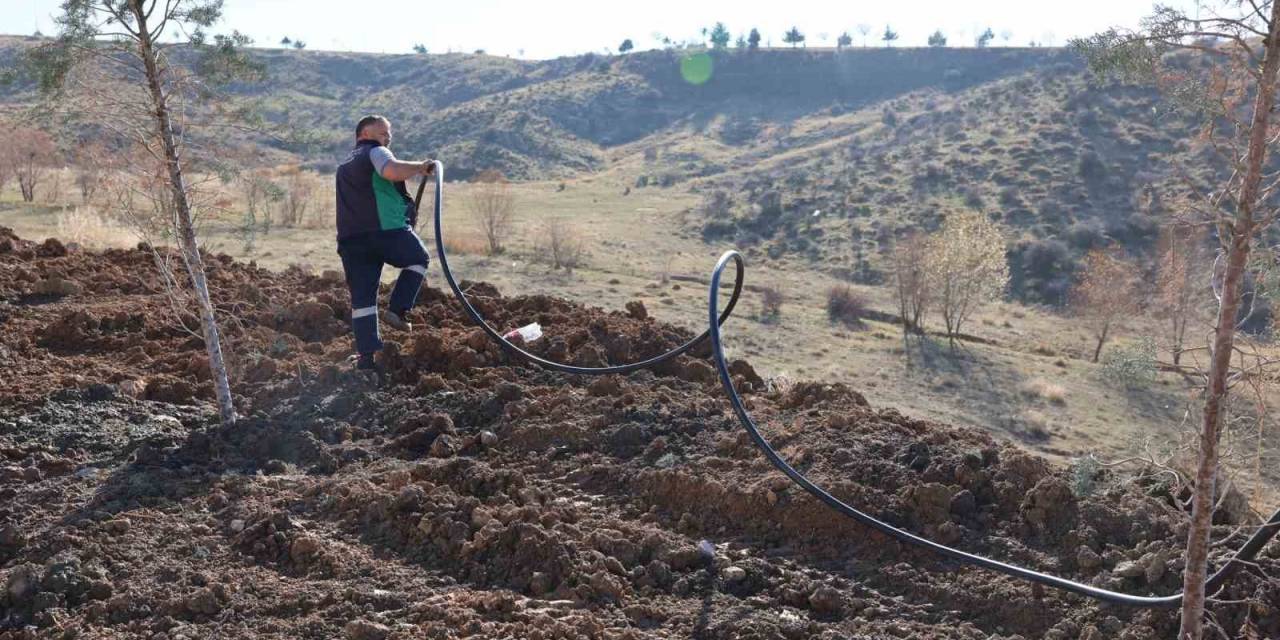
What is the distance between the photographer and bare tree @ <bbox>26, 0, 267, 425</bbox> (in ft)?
17.8

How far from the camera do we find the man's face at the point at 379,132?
630cm

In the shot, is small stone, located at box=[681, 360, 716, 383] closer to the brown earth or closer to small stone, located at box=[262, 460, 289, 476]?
the brown earth

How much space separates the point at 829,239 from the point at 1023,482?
32685 millimetres

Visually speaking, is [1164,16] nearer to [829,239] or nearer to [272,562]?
[272,562]

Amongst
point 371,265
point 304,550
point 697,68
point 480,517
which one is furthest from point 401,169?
point 697,68

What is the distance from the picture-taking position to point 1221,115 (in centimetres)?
305

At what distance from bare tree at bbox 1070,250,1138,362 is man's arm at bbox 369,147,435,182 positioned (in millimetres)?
21927

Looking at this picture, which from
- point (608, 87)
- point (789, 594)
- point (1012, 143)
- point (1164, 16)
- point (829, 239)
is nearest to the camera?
point (1164, 16)

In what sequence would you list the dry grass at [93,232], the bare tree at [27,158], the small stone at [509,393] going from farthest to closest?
the bare tree at [27,158] < the dry grass at [93,232] < the small stone at [509,393]

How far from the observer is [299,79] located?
2943 inches

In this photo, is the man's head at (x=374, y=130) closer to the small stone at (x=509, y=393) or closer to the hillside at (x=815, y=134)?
the hillside at (x=815, y=134)

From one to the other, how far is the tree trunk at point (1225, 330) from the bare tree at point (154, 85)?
471 cm

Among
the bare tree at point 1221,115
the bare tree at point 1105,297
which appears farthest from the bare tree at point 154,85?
the bare tree at point 1105,297

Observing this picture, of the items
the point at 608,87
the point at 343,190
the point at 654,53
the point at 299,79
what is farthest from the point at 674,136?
the point at 343,190
